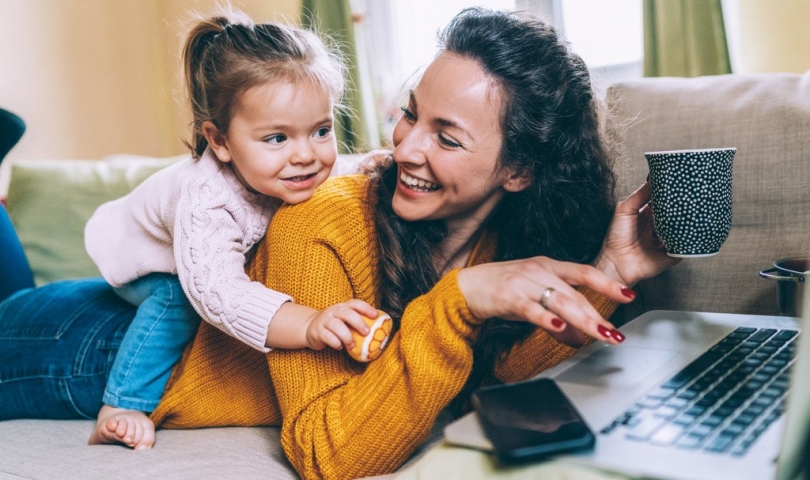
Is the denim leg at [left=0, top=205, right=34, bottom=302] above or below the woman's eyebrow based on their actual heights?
below

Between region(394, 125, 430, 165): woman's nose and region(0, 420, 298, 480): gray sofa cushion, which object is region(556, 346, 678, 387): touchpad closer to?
region(394, 125, 430, 165): woman's nose

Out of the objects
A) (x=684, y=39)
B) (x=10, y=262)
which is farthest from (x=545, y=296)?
(x=684, y=39)

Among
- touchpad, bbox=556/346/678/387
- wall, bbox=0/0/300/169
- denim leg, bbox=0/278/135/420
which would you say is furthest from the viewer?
wall, bbox=0/0/300/169

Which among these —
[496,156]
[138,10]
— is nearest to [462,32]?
[496,156]

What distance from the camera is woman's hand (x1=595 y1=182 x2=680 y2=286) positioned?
1174 millimetres

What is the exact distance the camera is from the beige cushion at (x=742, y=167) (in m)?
1.25

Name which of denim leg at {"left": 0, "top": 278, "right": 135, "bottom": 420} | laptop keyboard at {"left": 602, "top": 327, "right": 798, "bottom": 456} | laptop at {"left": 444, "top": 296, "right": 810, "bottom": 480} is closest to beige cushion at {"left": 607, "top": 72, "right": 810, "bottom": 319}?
laptop at {"left": 444, "top": 296, "right": 810, "bottom": 480}

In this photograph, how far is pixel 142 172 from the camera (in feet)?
6.78

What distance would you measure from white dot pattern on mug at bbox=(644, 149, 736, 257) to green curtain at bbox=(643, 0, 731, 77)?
1.39 meters

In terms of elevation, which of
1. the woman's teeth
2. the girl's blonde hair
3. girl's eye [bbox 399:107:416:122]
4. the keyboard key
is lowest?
the keyboard key

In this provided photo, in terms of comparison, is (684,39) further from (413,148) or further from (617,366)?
(617,366)

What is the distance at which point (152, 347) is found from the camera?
1396 mm

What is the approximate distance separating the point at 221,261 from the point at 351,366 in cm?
27

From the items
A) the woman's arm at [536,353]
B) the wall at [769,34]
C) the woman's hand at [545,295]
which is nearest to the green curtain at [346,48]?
the wall at [769,34]
